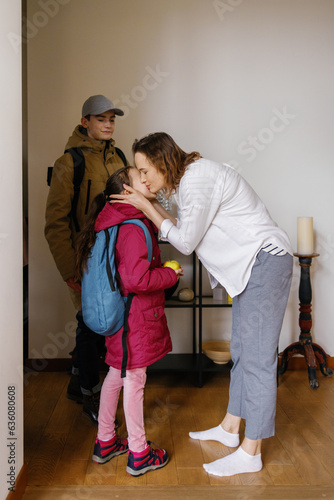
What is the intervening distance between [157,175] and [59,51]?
5.70 feet

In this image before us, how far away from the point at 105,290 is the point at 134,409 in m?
0.47

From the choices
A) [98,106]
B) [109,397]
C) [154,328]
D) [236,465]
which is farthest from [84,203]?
[236,465]

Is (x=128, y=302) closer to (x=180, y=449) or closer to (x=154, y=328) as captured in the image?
(x=154, y=328)

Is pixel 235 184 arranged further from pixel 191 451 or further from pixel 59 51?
pixel 59 51

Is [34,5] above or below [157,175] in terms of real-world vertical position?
above

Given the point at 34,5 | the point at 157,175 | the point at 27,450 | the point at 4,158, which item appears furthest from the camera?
the point at 34,5

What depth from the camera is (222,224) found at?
185 cm

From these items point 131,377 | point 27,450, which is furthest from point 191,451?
point 27,450

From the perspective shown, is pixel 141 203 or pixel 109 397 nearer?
pixel 141 203

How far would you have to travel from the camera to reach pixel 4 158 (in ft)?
5.02

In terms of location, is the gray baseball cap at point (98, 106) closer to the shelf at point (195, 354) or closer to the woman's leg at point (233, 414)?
the shelf at point (195, 354)

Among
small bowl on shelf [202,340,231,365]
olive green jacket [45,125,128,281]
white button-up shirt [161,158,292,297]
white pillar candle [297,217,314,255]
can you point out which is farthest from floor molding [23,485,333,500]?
white pillar candle [297,217,314,255]

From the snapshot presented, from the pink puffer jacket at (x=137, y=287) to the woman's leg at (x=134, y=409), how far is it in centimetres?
6

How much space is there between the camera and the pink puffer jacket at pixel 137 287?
5.95ft
